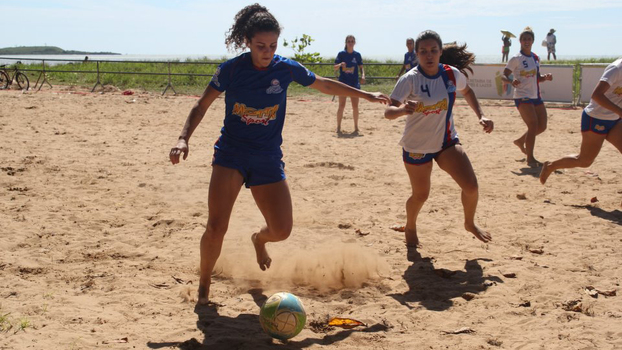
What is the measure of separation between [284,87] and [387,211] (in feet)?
11.1

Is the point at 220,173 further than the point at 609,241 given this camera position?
No

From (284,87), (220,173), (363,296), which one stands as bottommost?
(363,296)

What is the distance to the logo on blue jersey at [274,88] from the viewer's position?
4652 mm

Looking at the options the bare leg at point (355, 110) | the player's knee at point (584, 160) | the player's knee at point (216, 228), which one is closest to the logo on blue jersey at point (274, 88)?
the player's knee at point (216, 228)

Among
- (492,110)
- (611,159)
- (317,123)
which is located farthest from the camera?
(492,110)

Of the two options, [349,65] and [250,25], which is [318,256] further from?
[349,65]

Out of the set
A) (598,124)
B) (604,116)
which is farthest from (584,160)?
(604,116)

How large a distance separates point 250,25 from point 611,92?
4.84m

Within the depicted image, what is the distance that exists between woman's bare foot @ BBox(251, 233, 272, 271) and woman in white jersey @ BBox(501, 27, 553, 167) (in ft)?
20.2

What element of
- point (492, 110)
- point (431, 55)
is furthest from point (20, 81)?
point (431, 55)

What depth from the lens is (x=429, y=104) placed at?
5.65m

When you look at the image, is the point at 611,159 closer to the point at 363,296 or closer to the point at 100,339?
the point at 363,296

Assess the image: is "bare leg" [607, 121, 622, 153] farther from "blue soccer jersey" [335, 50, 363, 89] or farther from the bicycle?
the bicycle

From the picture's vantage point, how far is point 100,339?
13.7 feet
